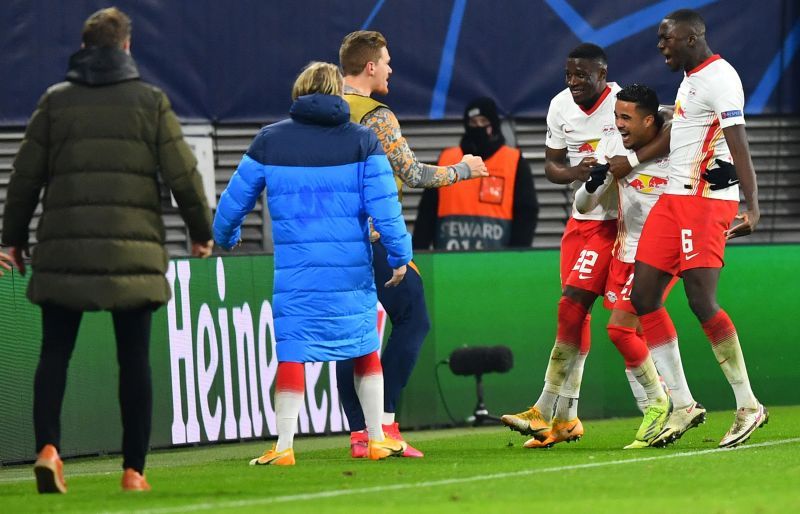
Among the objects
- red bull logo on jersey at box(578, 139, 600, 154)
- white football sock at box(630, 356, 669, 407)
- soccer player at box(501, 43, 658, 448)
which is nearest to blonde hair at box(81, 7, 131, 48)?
soccer player at box(501, 43, 658, 448)

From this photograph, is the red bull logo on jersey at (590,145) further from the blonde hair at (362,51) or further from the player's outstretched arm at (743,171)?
the blonde hair at (362,51)

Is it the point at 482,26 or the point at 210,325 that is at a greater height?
the point at 482,26

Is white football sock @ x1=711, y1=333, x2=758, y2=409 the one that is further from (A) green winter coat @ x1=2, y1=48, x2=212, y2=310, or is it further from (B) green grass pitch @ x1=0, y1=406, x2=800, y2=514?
(A) green winter coat @ x1=2, y1=48, x2=212, y2=310

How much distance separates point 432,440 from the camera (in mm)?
10969

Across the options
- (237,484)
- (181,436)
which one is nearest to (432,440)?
(181,436)

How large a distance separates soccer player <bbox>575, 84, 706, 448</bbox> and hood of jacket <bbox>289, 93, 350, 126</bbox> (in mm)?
1562

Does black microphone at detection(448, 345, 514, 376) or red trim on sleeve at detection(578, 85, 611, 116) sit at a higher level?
red trim on sleeve at detection(578, 85, 611, 116)

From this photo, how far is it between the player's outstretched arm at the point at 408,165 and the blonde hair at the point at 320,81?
548 millimetres

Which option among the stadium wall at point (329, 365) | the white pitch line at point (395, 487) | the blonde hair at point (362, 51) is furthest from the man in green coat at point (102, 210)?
the stadium wall at point (329, 365)

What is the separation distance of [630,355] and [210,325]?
9.98 ft

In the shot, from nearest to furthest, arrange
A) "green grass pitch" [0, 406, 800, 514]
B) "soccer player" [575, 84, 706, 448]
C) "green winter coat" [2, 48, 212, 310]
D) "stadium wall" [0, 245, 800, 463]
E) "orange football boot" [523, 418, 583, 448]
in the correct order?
"green grass pitch" [0, 406, 800, 514] < "green winter coat" [2, 48, 212, 310] < "soccer player" [575, 84, 706, 448] < "orange football boot" [523, 418, 583, 448] < "stadium wall" [0, 245, 800, 463]

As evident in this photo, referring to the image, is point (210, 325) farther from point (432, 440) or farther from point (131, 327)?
point (131, 327)

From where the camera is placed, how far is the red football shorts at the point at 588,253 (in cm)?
936

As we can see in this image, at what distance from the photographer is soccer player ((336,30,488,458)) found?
Result: 8961mm
